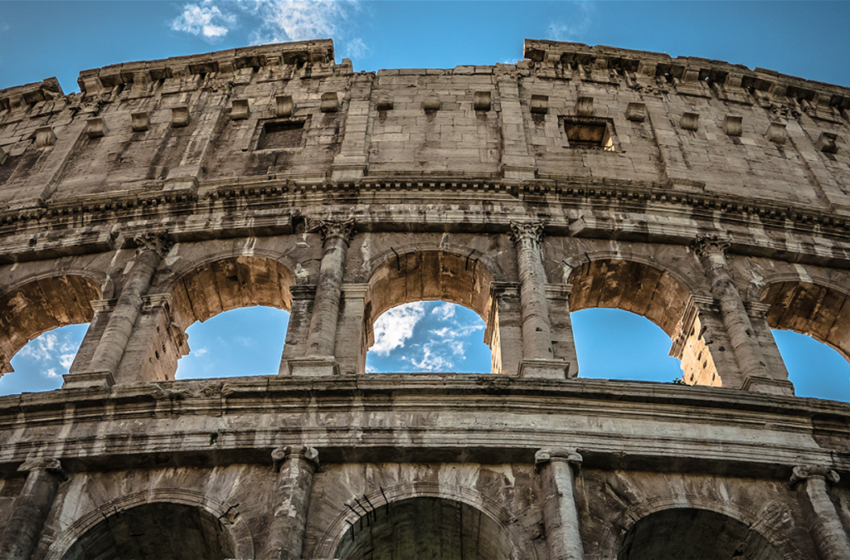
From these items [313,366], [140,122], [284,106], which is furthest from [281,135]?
[313,366]

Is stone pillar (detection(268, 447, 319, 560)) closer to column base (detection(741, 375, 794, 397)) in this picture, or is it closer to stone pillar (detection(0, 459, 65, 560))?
stone pillar (detection(0, 459, 65, 560))

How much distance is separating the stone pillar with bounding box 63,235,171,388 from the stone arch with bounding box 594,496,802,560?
7.89 meters

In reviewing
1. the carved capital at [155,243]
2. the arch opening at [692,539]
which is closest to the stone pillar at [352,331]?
the carved capital at [155,243]

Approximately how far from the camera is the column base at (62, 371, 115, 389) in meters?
12.4

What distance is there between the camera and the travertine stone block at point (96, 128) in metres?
19.7

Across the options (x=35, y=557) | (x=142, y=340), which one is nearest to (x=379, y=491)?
(x=35, y=557)

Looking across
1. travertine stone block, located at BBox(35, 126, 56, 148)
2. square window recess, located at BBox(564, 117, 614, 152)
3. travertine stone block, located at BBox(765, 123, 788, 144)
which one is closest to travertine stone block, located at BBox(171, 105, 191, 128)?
travertine stone block, located at BBox(35, 126, 56, 148)

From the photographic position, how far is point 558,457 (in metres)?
11.0

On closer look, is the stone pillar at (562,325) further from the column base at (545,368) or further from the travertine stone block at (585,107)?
the travertine stone block at (585,107)

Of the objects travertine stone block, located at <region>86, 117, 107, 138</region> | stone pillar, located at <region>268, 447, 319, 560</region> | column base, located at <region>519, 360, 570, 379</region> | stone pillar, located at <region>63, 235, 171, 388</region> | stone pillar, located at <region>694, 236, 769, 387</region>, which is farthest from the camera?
travertine stone block, located at <region>86, 117, 107, 138</region>

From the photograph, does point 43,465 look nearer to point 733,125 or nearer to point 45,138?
point 45,138

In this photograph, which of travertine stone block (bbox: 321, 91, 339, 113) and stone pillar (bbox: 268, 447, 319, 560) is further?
travertine stone block (bbox: 321, 91, 339, 113)

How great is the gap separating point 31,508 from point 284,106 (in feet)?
37.5

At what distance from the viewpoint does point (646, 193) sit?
16328mm
